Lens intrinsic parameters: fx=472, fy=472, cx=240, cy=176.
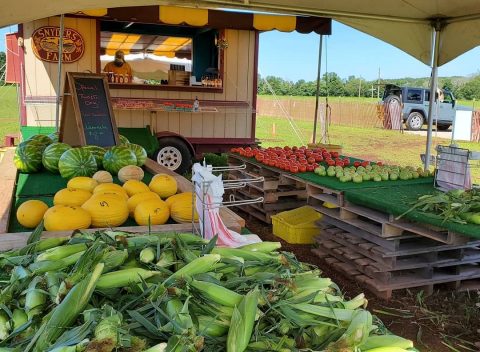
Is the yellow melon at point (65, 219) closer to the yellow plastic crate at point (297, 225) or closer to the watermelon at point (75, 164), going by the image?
the watermelon at point (75, 164)

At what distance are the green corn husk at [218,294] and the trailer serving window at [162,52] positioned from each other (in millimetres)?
9363

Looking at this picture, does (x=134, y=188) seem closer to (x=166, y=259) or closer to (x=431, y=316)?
(x=166, y=259)

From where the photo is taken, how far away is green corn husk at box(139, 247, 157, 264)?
5.36 ft

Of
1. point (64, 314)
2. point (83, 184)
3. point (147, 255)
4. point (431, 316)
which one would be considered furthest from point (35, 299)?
point (431, 316)

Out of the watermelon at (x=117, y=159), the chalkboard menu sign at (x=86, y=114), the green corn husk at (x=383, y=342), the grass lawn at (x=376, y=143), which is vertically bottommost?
the grass lawn at (x=376, y=143)

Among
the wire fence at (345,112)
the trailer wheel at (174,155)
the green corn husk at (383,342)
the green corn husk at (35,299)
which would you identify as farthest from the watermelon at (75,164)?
the wire fence at (345,112)

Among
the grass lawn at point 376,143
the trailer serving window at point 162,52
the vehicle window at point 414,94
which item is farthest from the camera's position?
the vehicle window at point 414,94

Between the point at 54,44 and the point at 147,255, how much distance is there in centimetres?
925

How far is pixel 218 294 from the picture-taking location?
56.6 inches

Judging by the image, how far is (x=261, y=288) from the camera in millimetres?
1533

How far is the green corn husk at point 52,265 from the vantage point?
5.21ft

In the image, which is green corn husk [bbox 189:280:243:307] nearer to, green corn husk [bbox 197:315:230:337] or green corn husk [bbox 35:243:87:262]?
green corn husk [bbox 197:315:230:337]

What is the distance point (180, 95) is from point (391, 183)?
6099 mm

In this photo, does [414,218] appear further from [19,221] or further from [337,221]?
[19,221]
